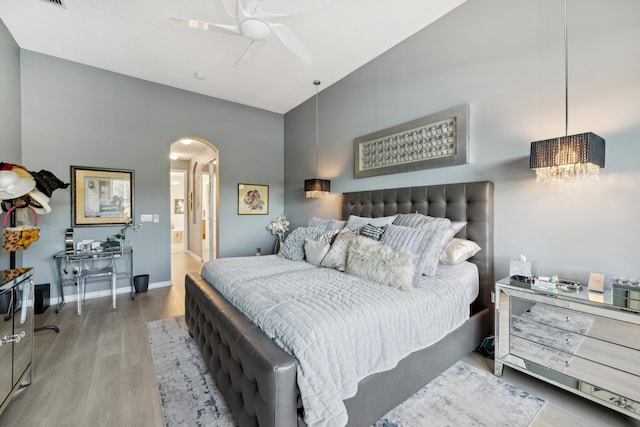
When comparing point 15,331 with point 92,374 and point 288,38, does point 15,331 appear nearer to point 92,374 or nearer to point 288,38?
point 92,374

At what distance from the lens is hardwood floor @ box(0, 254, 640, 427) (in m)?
1.55

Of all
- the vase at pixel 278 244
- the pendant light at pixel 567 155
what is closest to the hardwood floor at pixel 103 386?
the pendant light at pixel 567 155

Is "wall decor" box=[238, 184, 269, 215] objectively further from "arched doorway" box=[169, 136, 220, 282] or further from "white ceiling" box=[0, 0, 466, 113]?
"white ceiling" box=[0, 0, 466, 113]

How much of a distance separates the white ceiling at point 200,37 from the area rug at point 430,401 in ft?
9.29

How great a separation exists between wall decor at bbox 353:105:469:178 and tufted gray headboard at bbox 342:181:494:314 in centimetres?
28

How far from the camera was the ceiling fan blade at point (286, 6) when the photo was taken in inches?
78.1

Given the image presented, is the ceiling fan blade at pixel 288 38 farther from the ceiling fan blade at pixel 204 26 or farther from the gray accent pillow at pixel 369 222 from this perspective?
the gray accent pillow at pixel 369 222

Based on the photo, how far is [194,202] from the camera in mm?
7516

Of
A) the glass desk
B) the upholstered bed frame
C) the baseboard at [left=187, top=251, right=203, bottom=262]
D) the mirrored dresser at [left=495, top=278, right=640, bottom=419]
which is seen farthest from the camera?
the baseboard at [left=187, top=251, right=203, bottom=262]

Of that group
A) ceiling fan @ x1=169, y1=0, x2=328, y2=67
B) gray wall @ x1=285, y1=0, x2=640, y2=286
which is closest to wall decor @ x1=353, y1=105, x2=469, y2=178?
gray wall @ x1=285, y1=0, x2=640, y2=286

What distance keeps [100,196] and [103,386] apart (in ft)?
9.61

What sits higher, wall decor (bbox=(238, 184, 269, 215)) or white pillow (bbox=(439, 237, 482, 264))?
wall decor (bbox=(238, 184, 269, 215))

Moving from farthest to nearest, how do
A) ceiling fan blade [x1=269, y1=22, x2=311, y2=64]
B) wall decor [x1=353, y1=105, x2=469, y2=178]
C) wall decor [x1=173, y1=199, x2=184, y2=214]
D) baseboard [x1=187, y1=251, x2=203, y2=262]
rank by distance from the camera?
wall decor [x1=173, y1=199, x2=184, y2=214] → baseboard [x1=187, y1=251, x2=203, y2=262] → wall decor [x1=353, y1=105, x2=469, y2=178] → ceiling fan blade [x1=269, y1=22, x2=311, y2=64]

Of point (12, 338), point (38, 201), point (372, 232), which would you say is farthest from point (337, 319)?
point (38, 201)
